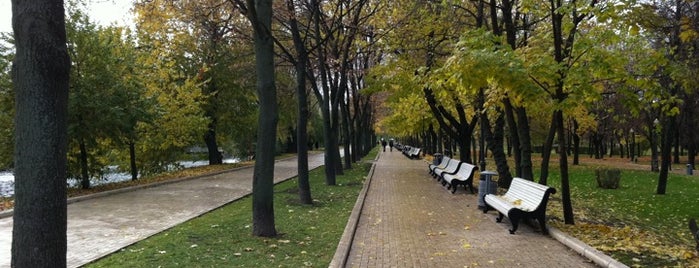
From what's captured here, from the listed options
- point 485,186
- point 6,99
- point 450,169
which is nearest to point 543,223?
point 485,186

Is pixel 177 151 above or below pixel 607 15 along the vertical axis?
below

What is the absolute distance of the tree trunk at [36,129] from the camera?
3.60 metres

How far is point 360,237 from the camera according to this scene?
8469mm

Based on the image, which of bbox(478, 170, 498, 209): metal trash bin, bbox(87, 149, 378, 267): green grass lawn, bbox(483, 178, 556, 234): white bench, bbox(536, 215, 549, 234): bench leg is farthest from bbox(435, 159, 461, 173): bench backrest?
bbox(536, 215, 549, 234): bench leg

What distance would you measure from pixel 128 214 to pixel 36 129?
8134 millimetres

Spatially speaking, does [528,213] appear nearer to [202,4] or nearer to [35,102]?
[35,102]

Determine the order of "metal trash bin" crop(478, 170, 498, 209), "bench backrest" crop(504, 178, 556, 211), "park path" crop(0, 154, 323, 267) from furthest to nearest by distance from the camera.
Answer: "metal trash bin" crop(478, 170, 498, 209)
"bench backrest" crop(504, 178, 556, 211)
"park path" crop(0, 154, 323, 267)

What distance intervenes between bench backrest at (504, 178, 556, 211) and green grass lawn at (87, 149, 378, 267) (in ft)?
10.7

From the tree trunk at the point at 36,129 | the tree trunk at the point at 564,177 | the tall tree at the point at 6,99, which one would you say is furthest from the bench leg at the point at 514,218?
the tall tree at the point at 6,99

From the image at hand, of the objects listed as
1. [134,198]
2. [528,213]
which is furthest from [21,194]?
[134,198]

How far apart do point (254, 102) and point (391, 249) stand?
2869cm

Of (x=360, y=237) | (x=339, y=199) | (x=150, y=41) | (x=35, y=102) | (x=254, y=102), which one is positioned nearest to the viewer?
(x=35, y=102)

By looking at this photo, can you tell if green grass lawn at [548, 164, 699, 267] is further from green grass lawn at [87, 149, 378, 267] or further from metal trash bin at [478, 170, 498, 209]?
green grass lawn at [87, 149, 378, 267]

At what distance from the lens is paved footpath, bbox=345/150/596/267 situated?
22.1 ft
